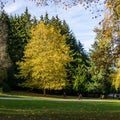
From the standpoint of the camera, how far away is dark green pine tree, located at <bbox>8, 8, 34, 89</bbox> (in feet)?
279

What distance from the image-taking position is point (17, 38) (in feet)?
300

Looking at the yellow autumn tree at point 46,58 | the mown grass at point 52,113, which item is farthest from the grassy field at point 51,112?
the yellow autumn tree at point 46,58

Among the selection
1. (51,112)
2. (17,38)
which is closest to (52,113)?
(51,112)

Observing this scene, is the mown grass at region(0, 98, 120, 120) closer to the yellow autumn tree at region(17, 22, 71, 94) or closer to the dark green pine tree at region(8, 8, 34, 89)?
the yellow autumn tree at region(17, 22, 71, 94)

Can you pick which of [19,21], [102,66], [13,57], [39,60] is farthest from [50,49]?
[102,66]

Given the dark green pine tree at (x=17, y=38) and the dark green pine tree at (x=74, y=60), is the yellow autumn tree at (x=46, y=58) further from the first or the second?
the dark green pine tree at (x=74, y=60)

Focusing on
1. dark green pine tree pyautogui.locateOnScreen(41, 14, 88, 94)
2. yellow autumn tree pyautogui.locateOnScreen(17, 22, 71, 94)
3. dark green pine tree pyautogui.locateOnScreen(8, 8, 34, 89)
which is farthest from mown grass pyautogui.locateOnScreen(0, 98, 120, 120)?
dark green pine tree pyautogui.locateOnScreen(41, 14, 88, 94)

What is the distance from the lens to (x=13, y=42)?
9012 centimetres

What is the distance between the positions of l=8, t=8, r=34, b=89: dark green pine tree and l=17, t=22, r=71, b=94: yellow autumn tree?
677 cm

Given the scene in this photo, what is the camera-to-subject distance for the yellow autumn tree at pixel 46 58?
2985 inches

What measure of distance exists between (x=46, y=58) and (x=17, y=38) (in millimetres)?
17672

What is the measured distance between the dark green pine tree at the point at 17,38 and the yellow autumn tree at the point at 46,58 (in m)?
6.77

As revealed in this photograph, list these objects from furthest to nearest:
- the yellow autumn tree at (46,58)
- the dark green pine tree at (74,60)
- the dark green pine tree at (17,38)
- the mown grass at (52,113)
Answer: the dark green pine tree at (74,60) → the dark green pine tree at (17,38) → the yellow autumn tree at (46,58) → the mown grass at (52,113)

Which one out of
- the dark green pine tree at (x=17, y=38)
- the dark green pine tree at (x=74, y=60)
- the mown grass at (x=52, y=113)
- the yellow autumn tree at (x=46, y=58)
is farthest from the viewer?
the dark green pine tree at (x=74, y=60)
